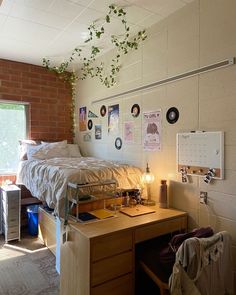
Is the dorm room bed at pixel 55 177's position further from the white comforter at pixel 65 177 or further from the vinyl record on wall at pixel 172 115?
the vinyl record on wall at pixel 172 115

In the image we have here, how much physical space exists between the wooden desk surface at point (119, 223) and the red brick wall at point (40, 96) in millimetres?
2465

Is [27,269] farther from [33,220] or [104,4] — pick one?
[104,4]

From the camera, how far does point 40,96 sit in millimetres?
3955

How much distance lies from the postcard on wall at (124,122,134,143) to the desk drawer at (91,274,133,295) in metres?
1.55

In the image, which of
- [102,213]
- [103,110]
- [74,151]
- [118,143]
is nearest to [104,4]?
[103,110]

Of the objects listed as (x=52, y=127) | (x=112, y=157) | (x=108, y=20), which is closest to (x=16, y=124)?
(x=52, y=127)

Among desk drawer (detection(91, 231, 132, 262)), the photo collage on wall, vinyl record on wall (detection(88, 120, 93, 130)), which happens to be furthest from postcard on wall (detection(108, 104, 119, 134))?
desk drawer (detection(91, 231, 132, 262))

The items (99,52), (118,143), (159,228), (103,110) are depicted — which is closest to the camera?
(159,228)

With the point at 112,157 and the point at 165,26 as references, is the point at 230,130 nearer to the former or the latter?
the point at 165,26

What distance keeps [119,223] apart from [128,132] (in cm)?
136

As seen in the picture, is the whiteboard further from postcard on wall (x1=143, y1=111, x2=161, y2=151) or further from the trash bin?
the trash bin

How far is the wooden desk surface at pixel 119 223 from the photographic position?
169 cm

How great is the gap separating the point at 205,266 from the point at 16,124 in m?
3.39

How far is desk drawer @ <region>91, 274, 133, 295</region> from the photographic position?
1.65m
